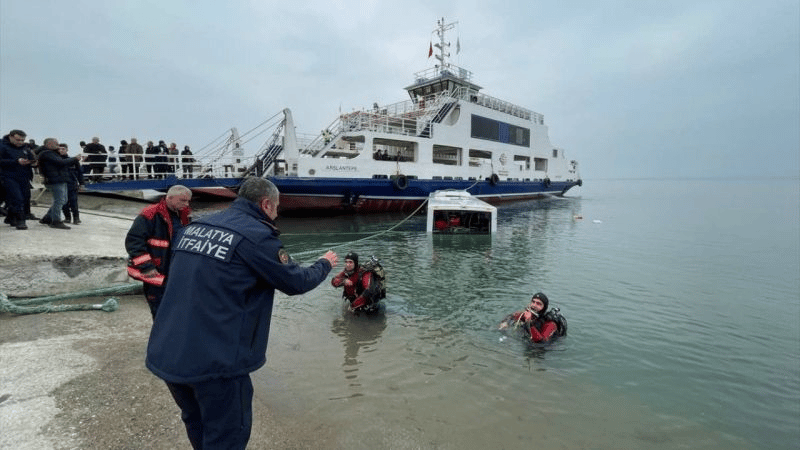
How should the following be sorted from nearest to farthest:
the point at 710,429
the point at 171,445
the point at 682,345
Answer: the point at 171,445
the point at 710,429
the point at 682,345

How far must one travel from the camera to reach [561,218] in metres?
23.5

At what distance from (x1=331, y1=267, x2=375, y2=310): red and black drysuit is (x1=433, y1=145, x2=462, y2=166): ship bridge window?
18950 mm

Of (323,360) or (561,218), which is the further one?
(561,218)

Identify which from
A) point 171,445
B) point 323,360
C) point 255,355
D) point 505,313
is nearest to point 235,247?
point 255,355

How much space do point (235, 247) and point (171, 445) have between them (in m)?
1.80

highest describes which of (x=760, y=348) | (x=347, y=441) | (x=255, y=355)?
(x=255, y=355)

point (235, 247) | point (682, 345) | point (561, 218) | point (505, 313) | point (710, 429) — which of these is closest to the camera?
point (235, 247)

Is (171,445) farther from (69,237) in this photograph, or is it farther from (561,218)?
(561,218)

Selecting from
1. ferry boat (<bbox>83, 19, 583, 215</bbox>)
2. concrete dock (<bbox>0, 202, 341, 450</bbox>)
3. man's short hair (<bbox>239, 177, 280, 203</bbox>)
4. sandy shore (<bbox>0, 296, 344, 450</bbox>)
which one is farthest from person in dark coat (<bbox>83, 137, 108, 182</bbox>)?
man's short hair (<bbox>239, 177, 280, 203</bbox>)

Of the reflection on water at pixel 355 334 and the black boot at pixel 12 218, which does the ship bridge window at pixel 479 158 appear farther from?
the black boot at pixel 12 218

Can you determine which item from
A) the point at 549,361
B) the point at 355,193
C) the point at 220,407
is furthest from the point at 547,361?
the point at 355,193

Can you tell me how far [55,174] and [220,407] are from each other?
7201 mm

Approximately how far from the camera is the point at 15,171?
20.8 feet

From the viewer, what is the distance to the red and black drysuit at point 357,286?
Result: 250 inches
